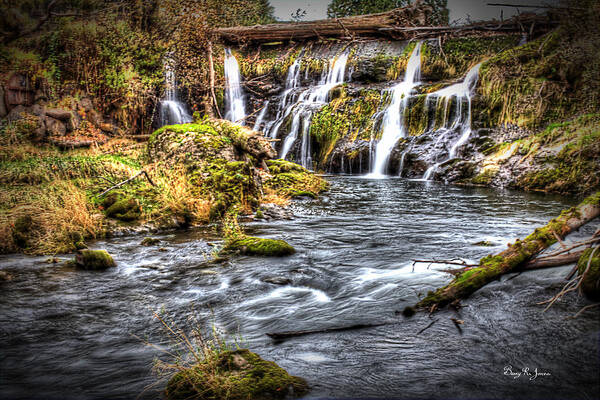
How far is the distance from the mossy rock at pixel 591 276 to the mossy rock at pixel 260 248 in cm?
391

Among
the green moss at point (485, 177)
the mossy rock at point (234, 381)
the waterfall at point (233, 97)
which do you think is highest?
the waterfall at point (233, 97)

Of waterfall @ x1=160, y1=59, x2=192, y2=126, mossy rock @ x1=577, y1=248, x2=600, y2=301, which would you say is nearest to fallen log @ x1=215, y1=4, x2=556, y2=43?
waterfall @ x1=160, y1=59, x2=192, y2=126

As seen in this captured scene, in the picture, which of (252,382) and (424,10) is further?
(424,10)

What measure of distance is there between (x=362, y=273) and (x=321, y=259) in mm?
906

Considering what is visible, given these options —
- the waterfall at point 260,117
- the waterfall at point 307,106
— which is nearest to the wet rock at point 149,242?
the waterfall at point 307,106

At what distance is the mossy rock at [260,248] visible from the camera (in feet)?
21.0

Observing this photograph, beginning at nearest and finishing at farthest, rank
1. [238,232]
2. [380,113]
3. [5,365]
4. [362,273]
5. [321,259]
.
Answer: [5,365]
[362,273]
[321,259]
[238,232]
[380,113]

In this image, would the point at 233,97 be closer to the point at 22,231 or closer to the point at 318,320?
the point at 22,231

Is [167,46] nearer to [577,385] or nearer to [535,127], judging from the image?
[535,127]

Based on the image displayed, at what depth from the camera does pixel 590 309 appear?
342 centimetres

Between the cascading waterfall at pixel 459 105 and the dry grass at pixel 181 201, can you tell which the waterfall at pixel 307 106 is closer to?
the cascading waterfall at pixel 459 105

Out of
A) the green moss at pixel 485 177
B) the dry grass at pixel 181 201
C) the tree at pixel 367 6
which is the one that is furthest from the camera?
the tree at pixel 367 6

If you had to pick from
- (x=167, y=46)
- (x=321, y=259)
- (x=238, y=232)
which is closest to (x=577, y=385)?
(x=321, y=259)

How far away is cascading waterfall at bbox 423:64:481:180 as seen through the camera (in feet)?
52.5
